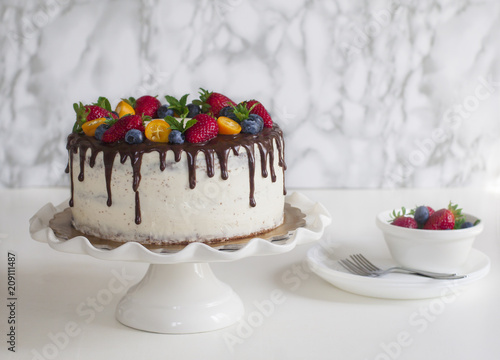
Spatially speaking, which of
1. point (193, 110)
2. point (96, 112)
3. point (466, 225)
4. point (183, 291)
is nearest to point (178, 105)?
point (193, 110)

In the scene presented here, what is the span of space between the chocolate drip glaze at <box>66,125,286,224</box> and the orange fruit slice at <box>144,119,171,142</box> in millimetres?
14

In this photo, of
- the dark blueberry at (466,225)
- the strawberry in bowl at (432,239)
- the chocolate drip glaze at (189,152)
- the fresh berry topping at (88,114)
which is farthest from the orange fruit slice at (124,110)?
the dark blueberry at (466,225)

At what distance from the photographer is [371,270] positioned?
1.60m

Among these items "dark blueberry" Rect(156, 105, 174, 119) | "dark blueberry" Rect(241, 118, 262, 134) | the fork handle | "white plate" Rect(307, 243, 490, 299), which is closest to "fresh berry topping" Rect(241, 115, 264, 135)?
"dark blueberry" Rect(241, 118, 262, 134)

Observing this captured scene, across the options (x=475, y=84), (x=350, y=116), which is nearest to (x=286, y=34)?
(x=350, y=116)

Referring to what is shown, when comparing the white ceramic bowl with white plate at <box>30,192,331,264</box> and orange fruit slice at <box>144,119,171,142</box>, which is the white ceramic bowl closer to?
white plate at <box>30,192,331,264</box>

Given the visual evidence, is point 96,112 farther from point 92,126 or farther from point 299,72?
point 299,72

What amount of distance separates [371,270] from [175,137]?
0.59 meters

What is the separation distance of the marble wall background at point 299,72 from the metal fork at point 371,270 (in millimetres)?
1038

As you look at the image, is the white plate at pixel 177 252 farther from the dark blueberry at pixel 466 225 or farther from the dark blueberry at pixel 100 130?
the dark blueberry at pixel 466 225

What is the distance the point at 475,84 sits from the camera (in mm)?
2666

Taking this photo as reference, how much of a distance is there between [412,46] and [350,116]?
35 centimetres

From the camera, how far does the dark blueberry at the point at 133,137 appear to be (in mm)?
1310

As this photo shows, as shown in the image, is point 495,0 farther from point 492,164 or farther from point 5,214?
point 5,214
